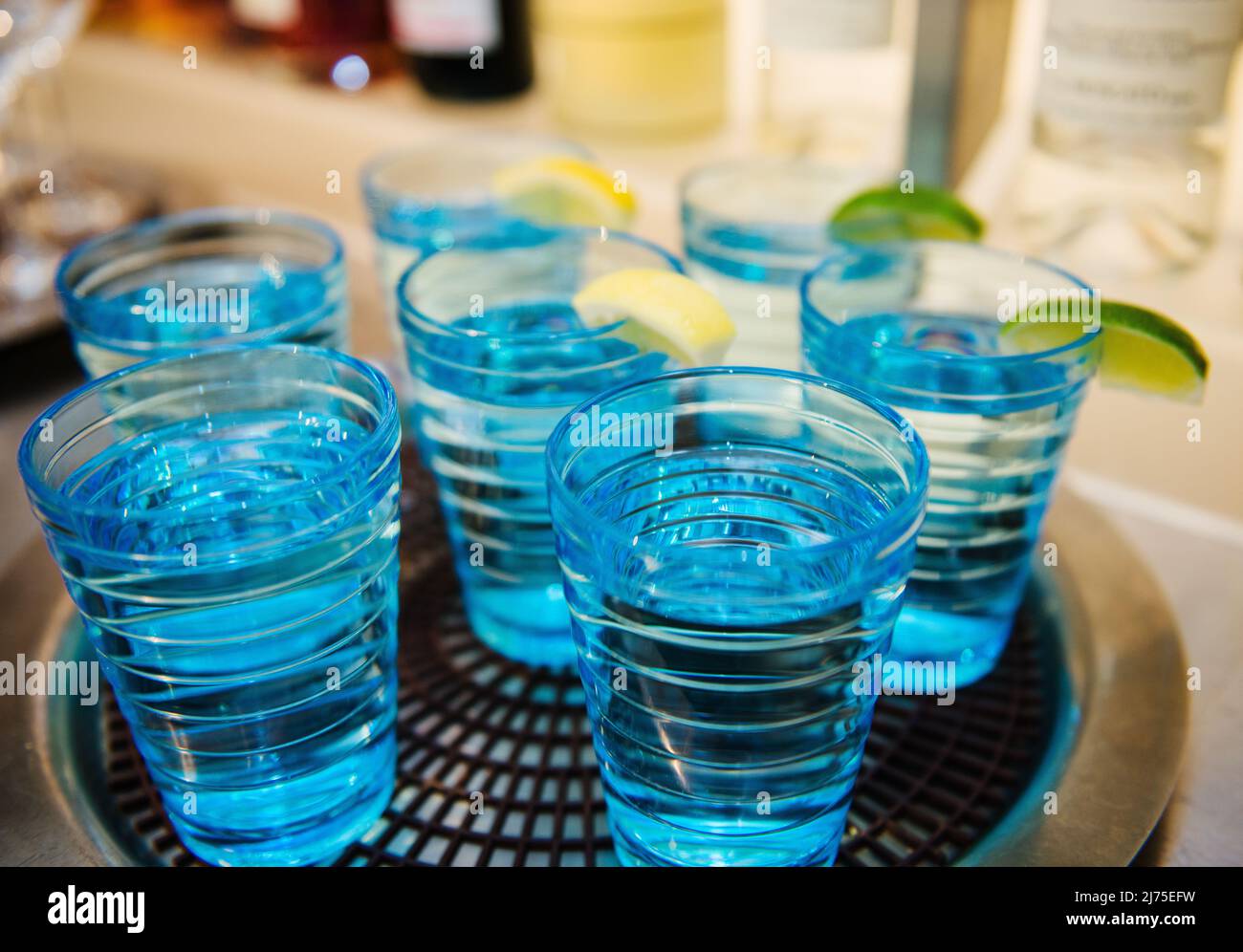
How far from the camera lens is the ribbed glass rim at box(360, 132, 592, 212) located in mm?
621

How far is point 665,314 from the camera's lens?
424 millimetres

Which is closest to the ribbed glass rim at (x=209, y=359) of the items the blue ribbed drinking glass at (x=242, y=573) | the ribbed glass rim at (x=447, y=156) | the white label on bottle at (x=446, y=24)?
the blue ribbed drinking glass at (x=242, y=573)

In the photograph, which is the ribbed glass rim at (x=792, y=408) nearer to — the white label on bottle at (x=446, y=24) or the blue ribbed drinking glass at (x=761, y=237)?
the blue ribbed drinking glass at (x=761, y=237)

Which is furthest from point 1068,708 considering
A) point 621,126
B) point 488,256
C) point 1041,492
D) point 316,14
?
point 316,14

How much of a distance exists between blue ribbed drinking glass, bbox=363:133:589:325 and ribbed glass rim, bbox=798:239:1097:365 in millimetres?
152

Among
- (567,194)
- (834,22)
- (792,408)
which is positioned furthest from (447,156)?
(792,408)

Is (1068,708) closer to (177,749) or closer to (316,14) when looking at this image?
(177,749)

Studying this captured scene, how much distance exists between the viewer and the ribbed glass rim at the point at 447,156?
2.04ft

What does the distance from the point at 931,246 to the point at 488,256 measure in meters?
0.20

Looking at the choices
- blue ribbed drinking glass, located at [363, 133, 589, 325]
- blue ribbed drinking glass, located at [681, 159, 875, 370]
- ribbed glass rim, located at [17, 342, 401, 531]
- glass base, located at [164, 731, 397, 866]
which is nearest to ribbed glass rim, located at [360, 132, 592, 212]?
blue ribbed drinking glass, located at [363, 133, 589, 325]

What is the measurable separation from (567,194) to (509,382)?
0.51 feet

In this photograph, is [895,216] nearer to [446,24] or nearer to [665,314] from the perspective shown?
[665,314]

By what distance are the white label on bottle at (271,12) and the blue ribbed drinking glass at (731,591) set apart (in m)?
0.77

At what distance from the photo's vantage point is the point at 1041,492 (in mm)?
469
